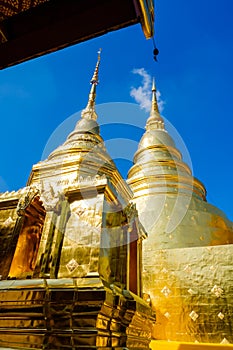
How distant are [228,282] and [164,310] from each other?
1.66 metres

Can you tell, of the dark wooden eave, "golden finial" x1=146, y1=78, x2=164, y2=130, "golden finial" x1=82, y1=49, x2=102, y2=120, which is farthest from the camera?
"golden finial" x1=146, y1=78, x2=164, y2=130

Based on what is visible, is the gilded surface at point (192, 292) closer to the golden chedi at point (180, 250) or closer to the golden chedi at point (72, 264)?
the golden chedi at point (180, 250)

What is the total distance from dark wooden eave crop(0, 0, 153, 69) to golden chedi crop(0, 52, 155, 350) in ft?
9.34

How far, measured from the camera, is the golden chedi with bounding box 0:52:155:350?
3.48m

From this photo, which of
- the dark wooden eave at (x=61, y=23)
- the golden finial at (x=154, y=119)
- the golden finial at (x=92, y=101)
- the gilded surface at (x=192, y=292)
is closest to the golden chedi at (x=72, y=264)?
the gilded surface at (x=192, y=292)

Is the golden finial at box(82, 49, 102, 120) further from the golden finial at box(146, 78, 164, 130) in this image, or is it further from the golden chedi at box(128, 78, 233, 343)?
the golden finial at box(146, 78, 164, 130)

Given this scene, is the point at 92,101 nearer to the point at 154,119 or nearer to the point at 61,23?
the point at 154,119

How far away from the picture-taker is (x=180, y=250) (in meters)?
7.41

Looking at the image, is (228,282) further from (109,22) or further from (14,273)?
(109,22)

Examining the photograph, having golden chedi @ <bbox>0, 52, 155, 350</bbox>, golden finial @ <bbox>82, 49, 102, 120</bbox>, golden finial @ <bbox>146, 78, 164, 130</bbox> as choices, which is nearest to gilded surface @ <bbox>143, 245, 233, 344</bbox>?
golden chedi @ <bbox>0, 52, 155, 350</bbox>

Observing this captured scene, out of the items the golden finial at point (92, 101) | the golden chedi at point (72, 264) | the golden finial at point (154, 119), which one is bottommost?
the golden chedi at point (72, 264)

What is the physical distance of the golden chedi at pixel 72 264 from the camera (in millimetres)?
3484

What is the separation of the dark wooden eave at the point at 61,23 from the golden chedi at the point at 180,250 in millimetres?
6265

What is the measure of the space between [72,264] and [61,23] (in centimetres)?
332
